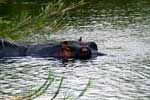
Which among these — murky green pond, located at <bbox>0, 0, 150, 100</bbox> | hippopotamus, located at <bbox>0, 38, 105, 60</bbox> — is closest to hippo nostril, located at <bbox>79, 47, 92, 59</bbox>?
hippopotamus, located at <bbox>0, 38, 105, 60</bbox>

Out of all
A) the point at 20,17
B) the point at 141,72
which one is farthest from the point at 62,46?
the point at 20,17

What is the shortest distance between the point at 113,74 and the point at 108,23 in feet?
54.7

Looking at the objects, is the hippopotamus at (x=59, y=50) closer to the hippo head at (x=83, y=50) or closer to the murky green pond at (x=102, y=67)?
the hippo head at (x=83, y=50)

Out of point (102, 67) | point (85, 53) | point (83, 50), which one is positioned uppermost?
point (83, 50)

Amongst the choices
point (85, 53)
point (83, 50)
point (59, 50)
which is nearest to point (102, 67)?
point (85, 53)

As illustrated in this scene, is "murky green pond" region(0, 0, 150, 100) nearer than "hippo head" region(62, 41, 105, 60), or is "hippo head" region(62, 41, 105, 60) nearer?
"murky green pond" region(0, 0, 150, 100)

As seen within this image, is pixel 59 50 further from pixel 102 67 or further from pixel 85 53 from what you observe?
pixel 102 67

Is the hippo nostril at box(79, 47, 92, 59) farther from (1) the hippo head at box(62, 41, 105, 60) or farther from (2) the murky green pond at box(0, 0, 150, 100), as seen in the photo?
(2) the murky green pond at box(0, 0, 150, 100)

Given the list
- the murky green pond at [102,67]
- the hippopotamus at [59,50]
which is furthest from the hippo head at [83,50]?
the murky green pond at [102,67]

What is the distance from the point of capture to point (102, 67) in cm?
2539

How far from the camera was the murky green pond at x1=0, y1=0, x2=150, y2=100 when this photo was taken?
2058cm

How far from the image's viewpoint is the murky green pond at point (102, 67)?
20584mm

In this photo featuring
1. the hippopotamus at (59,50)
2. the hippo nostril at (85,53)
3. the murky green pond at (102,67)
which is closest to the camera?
the murky green pond at (102,67)

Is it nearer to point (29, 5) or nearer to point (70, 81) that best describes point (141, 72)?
point (70, 81)
